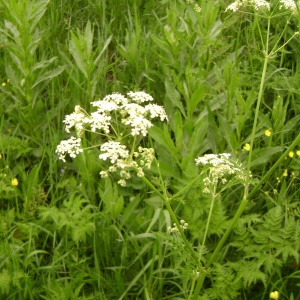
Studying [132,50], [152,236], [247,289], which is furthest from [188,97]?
[247,289]

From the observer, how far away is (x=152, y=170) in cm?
254

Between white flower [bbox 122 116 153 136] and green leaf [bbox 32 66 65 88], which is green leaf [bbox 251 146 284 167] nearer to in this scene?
white flower [bbox 122 116 153 136]

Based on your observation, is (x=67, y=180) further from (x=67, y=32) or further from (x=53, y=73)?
(x=67, y=32)

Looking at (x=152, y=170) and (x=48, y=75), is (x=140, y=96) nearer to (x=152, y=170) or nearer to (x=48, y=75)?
(x=152, y=170)

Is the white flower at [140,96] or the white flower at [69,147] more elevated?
the white flower at [140,96]

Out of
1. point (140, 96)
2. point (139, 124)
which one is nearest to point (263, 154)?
point (140, 96)

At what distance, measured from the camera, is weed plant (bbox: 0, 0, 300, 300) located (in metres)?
2.09

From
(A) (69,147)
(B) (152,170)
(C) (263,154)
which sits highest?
(A) (69,147)

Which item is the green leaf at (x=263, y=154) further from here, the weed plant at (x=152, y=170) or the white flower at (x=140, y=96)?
the white flower at (x=140, y=96)

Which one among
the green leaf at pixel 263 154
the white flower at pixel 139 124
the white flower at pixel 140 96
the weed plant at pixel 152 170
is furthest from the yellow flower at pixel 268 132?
the white flower at pixel 139 124

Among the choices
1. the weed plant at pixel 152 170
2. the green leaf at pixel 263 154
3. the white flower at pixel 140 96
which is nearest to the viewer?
the white flower at pixel 140 96

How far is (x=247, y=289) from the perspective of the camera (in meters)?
2.31

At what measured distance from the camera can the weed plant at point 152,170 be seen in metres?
2.09

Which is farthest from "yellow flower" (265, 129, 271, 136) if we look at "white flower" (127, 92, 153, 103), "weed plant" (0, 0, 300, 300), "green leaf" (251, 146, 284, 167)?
"white flower" (127, 92, 153, 103)
